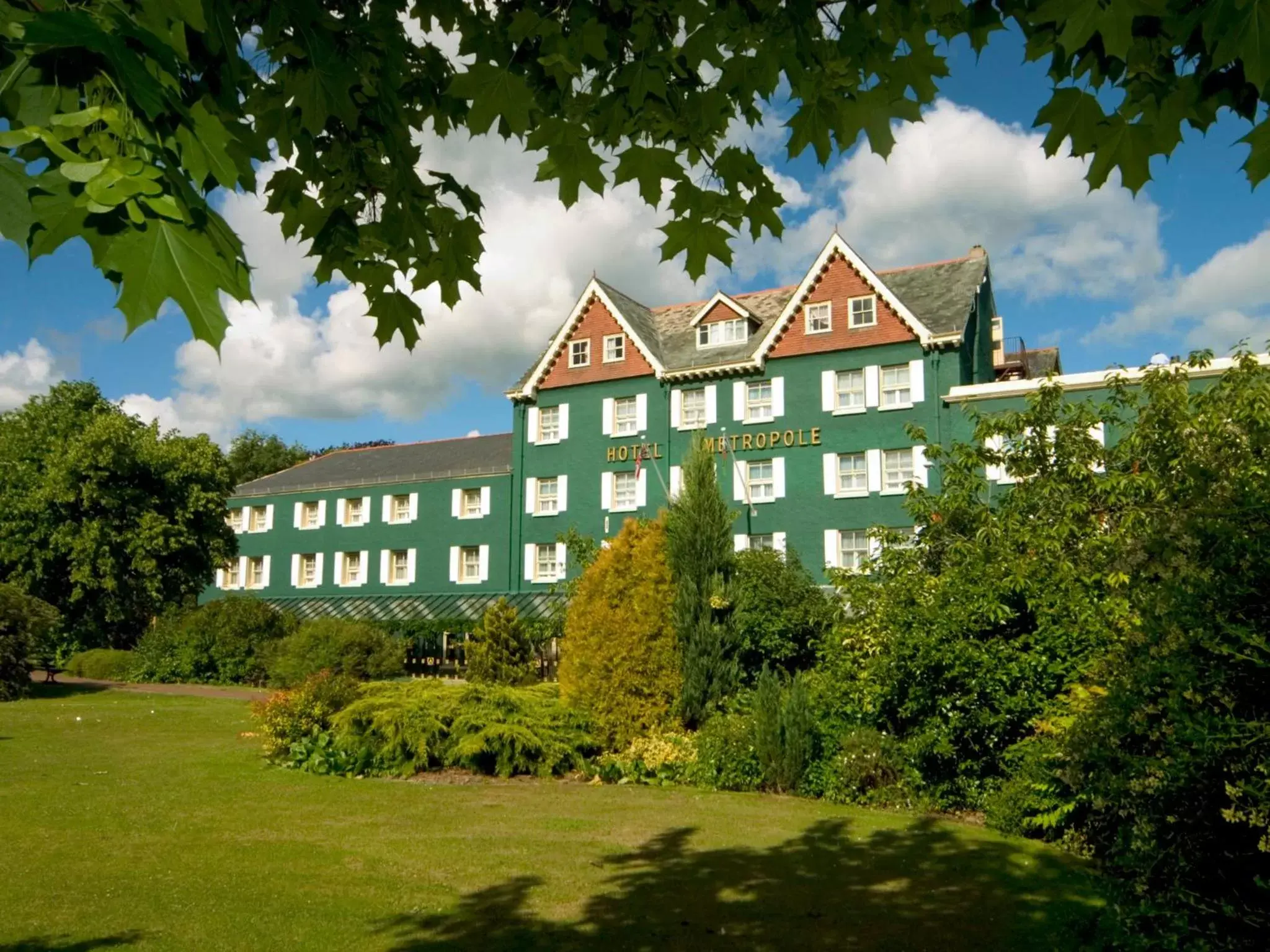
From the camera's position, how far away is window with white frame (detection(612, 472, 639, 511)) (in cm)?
3669

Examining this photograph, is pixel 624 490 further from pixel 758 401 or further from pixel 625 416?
pixel 758 401

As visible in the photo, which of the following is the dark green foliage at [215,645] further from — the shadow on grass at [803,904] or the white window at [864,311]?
the shadow on grass at [803,904]

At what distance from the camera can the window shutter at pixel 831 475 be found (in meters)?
32.8

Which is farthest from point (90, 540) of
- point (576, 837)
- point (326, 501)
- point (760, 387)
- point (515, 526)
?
point (576, 837)

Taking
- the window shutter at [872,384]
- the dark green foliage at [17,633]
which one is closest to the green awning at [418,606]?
the dark green foliage at [17,633]

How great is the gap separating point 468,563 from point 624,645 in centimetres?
2510

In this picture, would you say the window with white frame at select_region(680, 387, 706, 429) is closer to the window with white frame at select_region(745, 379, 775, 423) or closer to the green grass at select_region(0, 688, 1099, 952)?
the window with white frame at select_region(745, 379, 775, 423)

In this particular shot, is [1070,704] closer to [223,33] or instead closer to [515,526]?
[223,33]

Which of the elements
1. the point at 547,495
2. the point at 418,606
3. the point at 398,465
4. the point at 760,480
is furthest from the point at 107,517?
the point at 760,480

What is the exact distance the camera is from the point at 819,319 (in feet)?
111

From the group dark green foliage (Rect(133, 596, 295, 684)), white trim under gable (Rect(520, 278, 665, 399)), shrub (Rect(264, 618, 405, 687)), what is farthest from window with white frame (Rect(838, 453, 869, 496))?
dark green foliage (Rect(133, 596, 295, 684))

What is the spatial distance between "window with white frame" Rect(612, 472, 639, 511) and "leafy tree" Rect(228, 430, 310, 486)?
55.4 metres

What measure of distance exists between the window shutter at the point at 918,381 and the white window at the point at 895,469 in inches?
69.7

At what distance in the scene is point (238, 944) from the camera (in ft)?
23.8
